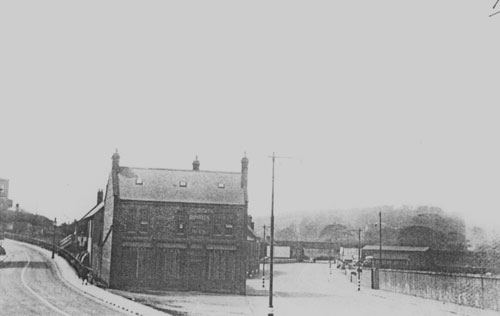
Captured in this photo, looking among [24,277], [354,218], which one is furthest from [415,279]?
[354,218]

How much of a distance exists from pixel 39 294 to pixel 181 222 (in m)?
13.6

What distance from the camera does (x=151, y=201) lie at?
46.2 m

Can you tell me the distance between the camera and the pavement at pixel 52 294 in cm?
2925

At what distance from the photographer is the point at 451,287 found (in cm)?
3581

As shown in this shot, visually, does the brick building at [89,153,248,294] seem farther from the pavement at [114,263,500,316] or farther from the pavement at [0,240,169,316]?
the pavement at [0,240,169,316]

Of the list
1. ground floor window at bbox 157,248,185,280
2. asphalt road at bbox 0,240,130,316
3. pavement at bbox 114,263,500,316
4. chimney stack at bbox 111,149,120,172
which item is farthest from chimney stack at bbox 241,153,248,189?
asphalt road at bbox 0,240,130,316

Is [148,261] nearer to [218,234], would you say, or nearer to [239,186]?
[218,234]

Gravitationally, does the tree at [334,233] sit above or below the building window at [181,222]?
above

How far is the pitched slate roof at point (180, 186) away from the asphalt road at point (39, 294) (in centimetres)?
972

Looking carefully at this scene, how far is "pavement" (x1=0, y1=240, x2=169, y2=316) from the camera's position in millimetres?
29250

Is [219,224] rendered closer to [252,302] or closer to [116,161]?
[252,302]

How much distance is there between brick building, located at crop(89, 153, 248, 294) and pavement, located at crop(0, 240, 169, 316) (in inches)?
178

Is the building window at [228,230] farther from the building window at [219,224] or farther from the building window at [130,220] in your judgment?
the building window at [130,220]

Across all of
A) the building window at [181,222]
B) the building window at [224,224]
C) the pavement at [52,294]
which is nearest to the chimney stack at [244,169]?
the building window at [224,224]
